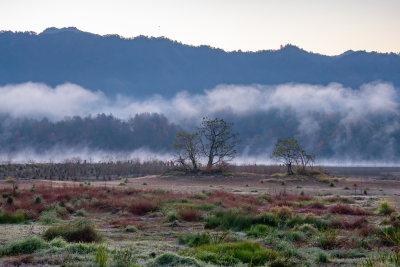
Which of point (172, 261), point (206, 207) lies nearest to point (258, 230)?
point (172, 261)

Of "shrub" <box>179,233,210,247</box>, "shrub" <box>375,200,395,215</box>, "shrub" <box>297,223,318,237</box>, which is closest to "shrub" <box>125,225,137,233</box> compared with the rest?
"shrub" <box>179,233,210,247</box>

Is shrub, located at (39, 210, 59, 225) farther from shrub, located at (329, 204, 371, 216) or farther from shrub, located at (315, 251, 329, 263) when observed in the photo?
shrub, located at (329, 204, 371, 216)

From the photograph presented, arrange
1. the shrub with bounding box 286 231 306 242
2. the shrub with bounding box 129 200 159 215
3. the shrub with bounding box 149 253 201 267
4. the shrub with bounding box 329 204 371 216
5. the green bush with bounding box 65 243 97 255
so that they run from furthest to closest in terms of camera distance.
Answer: the shrub with bounding box 129 200 159 215 → the shrub with bounding box 329 204 371 216 → the shrub with bounding box 286 231 306 242 → the green bush with bounding box 65 243 97 255 → the shrub with bounding box 149 253 201 267

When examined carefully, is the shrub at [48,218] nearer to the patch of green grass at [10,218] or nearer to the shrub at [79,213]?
the patch of green grass at [10,218]

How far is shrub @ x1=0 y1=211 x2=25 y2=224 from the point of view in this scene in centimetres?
1596

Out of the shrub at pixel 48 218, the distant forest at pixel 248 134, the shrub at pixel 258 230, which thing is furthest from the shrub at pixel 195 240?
the distant forest at pixel 248 134

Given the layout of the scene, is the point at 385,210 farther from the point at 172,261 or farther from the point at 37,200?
the point at 37,200

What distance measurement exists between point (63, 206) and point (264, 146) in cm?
14553

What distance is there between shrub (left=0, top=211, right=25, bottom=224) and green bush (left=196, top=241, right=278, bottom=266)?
8733 mm

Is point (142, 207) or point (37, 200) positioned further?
point (37, 200)

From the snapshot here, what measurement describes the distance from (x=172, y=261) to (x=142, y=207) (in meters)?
11.1

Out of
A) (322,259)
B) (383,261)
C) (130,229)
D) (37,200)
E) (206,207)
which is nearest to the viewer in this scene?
(383,261)

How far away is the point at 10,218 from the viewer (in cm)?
1619

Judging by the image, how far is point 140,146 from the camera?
530 feet
